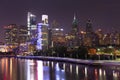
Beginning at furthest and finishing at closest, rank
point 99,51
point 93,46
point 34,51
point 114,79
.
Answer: point 34,51 → point 93,46 → point 99,51 → point 114,79

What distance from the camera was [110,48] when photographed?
12094cm

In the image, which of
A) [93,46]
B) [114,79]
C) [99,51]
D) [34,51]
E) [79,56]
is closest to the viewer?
[114,79]

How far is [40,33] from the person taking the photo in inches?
7126

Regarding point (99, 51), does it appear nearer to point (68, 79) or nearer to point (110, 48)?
point (110, 48)

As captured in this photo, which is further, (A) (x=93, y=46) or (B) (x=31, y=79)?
(A) (x=93, y=46)

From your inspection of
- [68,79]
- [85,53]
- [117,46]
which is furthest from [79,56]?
[68,79]

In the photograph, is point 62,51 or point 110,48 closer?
point 110,48

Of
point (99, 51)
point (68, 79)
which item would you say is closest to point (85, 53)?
point (99, 51)

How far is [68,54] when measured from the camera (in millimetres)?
120188

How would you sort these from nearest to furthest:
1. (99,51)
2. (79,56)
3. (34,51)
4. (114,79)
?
(114,79), (79,56), (99,51), (34,51)

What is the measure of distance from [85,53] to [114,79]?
70679mm

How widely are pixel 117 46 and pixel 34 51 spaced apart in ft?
195

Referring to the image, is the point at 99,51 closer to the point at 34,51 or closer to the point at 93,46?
the point at 93,46

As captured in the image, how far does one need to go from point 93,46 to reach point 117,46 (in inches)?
300
